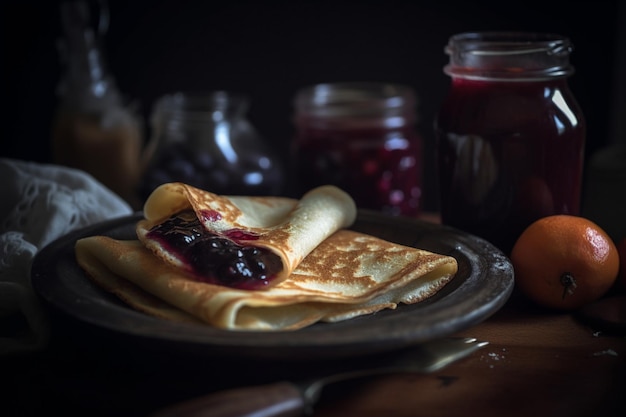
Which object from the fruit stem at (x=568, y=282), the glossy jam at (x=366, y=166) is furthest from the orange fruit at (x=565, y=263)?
the glossy jam at (x=366, y=166)

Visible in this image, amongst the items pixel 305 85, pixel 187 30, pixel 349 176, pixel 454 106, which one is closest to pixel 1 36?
pixel 187 30

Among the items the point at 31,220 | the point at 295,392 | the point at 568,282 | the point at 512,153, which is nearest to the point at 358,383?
the point at 295,392

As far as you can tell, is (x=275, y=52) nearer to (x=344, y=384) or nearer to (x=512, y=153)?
(x=512, y=153)

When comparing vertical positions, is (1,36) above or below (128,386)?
above

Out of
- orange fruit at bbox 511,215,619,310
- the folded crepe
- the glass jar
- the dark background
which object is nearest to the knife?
the folded crepe

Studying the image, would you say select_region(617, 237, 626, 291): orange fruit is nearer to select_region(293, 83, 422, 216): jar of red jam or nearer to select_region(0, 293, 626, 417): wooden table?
select_region(0, 293, 626, 417): wooden table

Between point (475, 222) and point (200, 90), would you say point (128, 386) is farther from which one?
point (200, 90)
